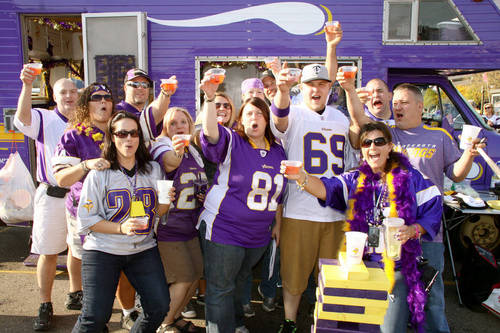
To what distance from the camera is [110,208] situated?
102 inches

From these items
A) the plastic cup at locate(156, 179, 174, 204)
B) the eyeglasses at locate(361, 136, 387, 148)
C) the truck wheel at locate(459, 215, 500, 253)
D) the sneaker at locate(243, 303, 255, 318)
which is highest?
the eyeglasses at locate(361, 136, 387, 148)

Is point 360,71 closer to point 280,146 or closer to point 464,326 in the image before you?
point 280,146

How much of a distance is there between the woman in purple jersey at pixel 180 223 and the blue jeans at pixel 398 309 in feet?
4.84

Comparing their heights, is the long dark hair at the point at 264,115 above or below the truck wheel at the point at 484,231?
above

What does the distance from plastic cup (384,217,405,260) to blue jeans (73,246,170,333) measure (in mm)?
1527

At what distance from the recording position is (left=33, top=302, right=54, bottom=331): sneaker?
3316mm

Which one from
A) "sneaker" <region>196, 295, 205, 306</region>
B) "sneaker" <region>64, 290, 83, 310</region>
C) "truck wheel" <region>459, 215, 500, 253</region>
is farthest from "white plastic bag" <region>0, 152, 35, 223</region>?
"truck wheel" <region>459, 215, 500, 253</region>

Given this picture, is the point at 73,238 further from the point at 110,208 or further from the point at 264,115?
the point at 264,115

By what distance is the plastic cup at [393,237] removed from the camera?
233 centimetres

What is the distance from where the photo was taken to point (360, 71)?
5.00m

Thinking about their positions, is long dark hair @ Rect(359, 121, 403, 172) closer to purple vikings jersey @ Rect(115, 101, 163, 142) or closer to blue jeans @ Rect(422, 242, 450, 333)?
blue jeans @ Rect(422, 242, 450, 333)

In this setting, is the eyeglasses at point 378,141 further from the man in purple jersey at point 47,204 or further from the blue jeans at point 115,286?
the man in purple jersey at point 47,204

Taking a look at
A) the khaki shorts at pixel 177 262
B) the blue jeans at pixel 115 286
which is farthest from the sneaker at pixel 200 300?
the blue jeans at pixel 115 286

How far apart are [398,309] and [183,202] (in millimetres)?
1705
